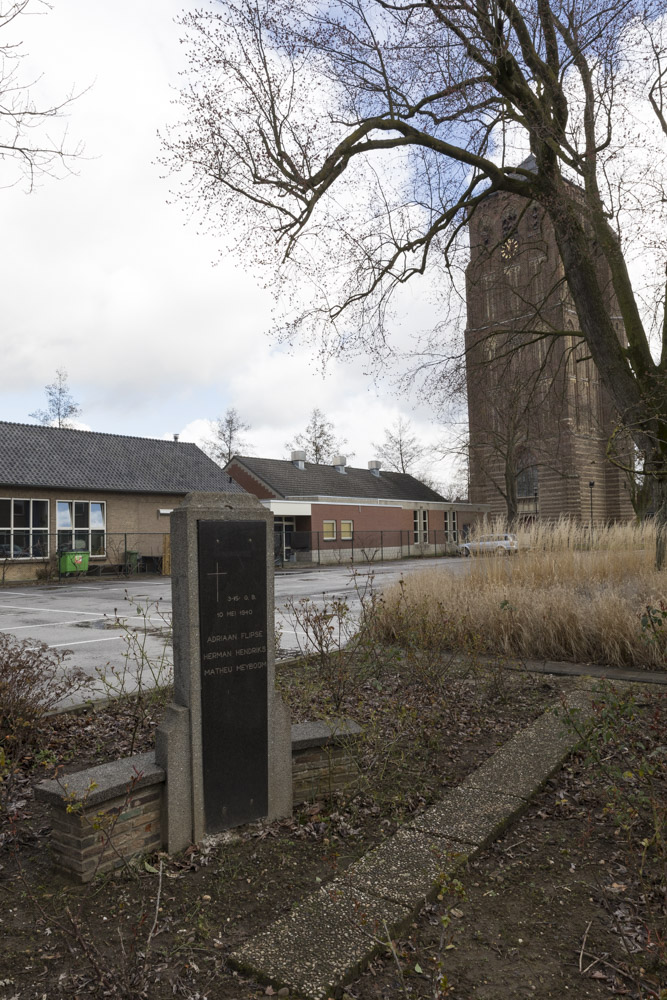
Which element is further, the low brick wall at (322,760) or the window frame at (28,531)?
the window frame at (28,531)

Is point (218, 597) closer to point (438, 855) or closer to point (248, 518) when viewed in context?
point (248, 518)

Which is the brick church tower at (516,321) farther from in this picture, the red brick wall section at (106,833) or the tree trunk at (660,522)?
the red brick wall section at (106,833)

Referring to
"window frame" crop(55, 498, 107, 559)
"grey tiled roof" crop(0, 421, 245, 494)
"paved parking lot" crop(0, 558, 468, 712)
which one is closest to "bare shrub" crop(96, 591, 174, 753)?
"paved parking lot" crop(0, 558, 468, 712)

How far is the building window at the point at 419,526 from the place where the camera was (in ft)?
157

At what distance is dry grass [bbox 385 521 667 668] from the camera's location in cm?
784

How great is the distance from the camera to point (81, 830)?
3.27m

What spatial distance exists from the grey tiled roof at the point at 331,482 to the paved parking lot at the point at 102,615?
18.0 meters

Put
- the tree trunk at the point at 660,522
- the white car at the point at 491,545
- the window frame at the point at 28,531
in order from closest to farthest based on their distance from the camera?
the tree trunk at the point at 660,522 → the white car at the point at 491,545 → the window frame at the point at 28,531

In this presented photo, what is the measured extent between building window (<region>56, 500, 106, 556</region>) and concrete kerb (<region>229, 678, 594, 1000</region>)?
25.9m

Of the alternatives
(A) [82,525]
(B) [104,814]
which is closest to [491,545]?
(B) [104,814]

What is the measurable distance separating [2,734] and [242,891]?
2.31 meters

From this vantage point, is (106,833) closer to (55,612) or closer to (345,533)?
(55,612)

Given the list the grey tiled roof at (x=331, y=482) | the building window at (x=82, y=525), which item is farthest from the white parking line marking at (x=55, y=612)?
the grey tiled roof at (x=331, y=482)

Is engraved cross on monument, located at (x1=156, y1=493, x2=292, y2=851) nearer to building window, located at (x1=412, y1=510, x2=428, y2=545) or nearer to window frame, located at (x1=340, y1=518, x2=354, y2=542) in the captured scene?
window frame, located at (x1=340, y1=518, x2=354, y2=542)
